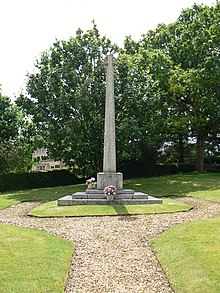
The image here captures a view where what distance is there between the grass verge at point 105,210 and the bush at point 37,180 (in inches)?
549

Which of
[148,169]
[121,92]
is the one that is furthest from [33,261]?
[148,169]

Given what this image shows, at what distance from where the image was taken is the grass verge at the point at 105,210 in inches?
509

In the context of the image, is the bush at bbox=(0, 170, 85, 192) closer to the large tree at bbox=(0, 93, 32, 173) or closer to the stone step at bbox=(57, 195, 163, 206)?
the large tree at bbox=(0, 93, 32, 173)

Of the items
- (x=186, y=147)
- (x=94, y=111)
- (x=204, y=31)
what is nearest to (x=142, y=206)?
(x=94, y=111)

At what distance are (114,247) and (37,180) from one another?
21.6 m

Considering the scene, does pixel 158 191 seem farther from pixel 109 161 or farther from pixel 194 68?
pixel 194 68

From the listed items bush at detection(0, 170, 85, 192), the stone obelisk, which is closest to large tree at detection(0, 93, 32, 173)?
bush at detection(0, 170, 85, 192)

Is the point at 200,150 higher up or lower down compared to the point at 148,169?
higher up

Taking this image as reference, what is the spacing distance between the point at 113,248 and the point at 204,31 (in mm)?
27159

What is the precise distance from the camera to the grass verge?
1293cm

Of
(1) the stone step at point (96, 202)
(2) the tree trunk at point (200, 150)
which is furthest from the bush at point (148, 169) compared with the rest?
(1) the stone step at point (96, 202)

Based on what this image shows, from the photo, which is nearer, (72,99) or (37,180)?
(72,99)

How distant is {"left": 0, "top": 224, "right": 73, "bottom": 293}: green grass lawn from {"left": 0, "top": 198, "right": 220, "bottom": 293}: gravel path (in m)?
0.24

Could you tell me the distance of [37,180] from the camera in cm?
2862
